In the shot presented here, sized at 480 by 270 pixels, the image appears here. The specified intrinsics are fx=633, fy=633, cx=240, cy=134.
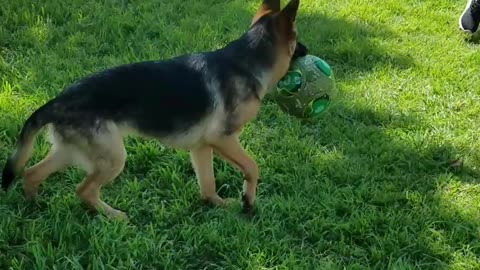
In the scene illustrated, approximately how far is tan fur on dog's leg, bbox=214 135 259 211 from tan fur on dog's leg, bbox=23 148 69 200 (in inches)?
35.3

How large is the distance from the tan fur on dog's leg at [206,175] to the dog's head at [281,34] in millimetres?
621

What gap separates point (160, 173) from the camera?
13.6ft

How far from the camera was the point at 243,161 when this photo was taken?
148 inches

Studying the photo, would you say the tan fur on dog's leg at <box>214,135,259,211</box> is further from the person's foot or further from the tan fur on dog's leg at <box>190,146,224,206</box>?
the person's foot

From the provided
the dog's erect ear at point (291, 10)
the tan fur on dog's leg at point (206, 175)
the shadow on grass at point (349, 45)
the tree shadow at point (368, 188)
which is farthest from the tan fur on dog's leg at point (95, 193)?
the shadow on grass at point (349, 45)

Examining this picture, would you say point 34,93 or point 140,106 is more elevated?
point 140,106

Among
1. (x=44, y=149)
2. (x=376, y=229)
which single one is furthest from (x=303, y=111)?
(x=44, y=149)

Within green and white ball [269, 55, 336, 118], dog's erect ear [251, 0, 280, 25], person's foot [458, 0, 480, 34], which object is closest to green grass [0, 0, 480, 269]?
person's foot [458, 0, 480, 34]

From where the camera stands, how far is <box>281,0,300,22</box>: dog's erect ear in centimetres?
362

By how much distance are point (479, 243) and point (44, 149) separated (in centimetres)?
280

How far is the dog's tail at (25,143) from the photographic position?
3359mm

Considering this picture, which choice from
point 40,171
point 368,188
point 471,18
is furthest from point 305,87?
point 471,18

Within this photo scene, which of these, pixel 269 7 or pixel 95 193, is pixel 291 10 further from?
pixel 95 193

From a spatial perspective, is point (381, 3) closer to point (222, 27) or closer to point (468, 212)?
point (222, 27)
